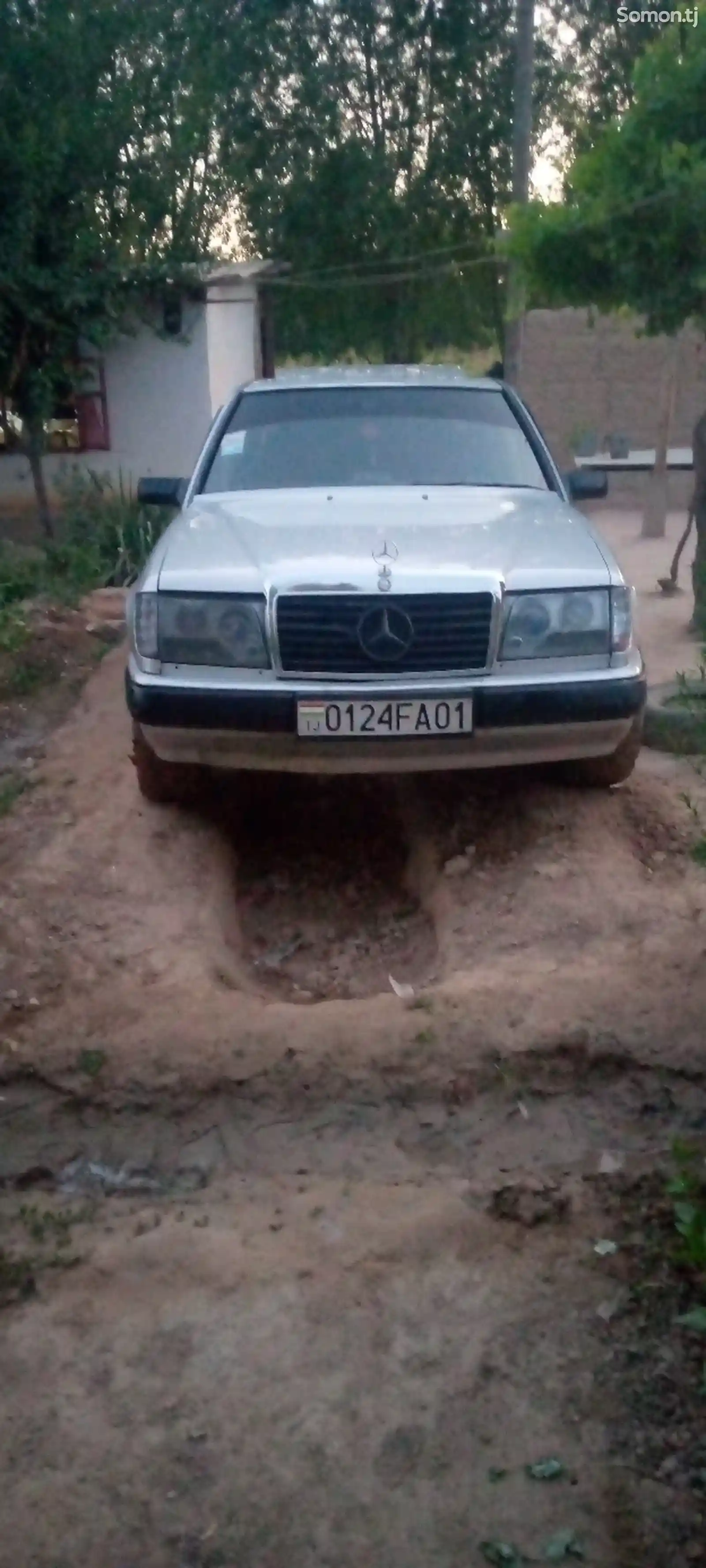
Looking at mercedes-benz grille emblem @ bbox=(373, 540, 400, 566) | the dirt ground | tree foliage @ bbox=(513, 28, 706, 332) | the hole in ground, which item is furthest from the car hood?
tree foliage @ bbox=(513, 28, 706, 332)

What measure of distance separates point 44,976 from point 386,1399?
1.92m

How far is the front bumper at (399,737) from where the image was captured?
13.6 feet

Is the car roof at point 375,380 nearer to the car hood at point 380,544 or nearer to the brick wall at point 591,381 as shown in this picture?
the car hood at point 380,544

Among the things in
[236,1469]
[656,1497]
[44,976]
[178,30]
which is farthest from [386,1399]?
[178,30]

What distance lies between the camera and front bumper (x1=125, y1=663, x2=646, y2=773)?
415 centimetres

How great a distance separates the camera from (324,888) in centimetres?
497

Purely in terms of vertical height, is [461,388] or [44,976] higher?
[461,388]

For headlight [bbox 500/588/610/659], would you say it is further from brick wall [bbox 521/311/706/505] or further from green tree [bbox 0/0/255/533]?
brick wall [bbox 521/311/706/505]

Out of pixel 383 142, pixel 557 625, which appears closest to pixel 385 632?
pixel 557 625

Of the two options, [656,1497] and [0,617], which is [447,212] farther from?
[656,1497]

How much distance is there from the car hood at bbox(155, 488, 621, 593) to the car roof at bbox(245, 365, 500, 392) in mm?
810

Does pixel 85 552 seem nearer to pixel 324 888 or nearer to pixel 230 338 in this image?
pixel 324 888

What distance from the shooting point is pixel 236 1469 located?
219 cm

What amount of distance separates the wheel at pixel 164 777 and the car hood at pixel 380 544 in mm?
671
